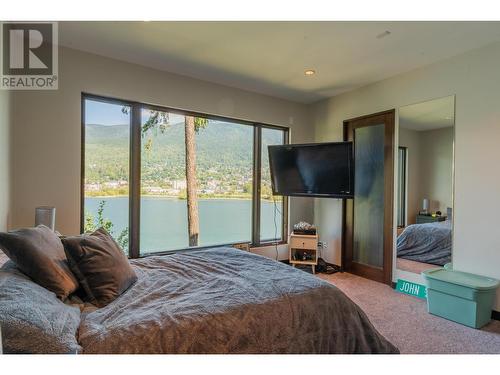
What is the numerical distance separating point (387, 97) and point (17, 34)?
404cm

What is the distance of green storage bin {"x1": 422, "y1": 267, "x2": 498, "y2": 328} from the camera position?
99.8 inches

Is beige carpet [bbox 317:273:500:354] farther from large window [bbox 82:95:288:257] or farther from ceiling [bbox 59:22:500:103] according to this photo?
ceiling [bbox 59:22:500:103]

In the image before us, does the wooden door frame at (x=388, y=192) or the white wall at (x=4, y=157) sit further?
the wooden door frame at (x=388, y=192)

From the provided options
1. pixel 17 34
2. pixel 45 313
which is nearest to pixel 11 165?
pixel 17 34

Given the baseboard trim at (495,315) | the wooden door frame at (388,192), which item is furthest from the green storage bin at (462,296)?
the wooden door frame at (388,192)

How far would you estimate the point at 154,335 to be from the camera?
122 cm

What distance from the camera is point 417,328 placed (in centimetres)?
252

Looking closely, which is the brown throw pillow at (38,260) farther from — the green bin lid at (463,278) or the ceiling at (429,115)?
the ceiling at (429,115)

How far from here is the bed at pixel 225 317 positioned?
122 centimetres

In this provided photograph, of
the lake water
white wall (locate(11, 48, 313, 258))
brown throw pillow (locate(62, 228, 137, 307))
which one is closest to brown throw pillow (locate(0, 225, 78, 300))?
brown throw pillow (locate(62, 228, 137, 307))

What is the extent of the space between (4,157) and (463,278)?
14.1 feet

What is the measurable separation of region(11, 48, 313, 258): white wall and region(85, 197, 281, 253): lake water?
35 centimetres
